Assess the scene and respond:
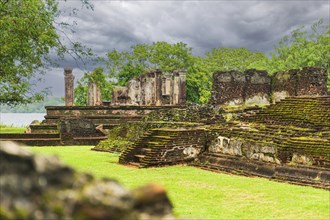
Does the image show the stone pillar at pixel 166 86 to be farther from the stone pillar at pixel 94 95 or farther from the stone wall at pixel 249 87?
the stone wall at pixel 249 87

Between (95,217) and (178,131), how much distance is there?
11147 mm

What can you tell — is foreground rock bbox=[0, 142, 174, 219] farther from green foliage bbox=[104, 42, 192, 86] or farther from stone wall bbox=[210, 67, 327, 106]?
green foliage bbox=[104, 42, 192, 86]

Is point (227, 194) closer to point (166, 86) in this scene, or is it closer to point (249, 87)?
point (249, 87)

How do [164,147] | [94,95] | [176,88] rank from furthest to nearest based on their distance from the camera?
[176,88] < [94,95] < [164,147]

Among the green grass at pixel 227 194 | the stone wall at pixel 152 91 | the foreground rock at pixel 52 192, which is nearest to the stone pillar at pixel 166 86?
the stone wall at pixel 152 91

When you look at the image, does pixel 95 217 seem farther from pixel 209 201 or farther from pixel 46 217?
pixel 209 201

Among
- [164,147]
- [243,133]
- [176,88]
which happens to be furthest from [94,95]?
[243,133]

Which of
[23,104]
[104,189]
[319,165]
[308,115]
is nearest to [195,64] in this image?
[23,104]

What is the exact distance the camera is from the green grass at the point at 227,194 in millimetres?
6371

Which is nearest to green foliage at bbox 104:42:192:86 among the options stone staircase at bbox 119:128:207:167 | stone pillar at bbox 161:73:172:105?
stone pillar at bbox 161:73:172:105

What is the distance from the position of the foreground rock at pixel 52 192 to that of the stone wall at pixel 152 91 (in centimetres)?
2946

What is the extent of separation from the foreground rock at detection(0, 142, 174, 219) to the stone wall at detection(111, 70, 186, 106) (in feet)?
96.7

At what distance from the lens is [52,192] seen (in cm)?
133

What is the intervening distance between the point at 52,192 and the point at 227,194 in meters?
6.78
